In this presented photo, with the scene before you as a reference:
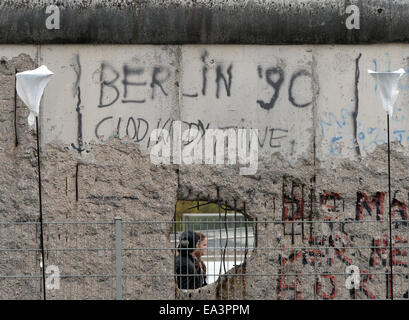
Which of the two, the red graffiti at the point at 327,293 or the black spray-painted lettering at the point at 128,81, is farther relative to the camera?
the black spray-painted lettering at the point at 128,81

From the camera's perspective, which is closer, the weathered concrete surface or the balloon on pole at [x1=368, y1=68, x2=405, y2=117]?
the balloon on pole at [x1=368, y1=68, x2=405, y2=117]

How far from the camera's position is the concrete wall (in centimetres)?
1048

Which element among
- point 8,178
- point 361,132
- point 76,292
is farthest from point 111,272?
point 361,132

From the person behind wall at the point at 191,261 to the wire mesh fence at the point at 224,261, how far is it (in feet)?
0.16

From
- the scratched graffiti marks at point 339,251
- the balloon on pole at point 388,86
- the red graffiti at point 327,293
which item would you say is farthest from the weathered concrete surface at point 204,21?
the red graffiti at point 327,293

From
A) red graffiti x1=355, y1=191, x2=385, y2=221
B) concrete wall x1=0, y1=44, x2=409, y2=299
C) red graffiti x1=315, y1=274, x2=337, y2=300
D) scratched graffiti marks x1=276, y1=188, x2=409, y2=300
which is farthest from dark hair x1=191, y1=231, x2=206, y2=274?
red graffiti x1=355, y1=191, x2=385, y2=221

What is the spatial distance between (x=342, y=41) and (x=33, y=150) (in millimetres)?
3252

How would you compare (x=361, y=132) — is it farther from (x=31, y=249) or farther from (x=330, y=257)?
(x=31, y=249)

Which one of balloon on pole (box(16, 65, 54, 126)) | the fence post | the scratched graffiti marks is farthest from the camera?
the scratched graffiti marks

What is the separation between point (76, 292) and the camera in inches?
408

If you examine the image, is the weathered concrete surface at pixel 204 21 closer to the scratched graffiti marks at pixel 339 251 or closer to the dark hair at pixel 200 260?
the scratched graffiti marks at pixel 339 251

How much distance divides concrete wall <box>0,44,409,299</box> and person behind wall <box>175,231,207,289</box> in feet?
0.52

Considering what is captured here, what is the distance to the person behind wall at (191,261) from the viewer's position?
1012cm

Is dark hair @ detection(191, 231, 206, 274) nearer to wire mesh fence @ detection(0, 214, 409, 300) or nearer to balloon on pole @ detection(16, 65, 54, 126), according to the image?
wire mesh fence @ detection(0, 214, 409, 300)
